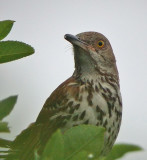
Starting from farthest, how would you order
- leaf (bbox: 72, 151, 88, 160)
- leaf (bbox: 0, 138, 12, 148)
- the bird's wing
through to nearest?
the bird's wing < leaf (bbox: 0, 138, 12, 148) < leaf (bbox: 72, 151, 88, 160)

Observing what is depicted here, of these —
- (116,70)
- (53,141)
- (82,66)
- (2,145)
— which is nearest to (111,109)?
(82,66)

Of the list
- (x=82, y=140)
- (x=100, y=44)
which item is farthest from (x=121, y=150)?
(x=100, y=44)

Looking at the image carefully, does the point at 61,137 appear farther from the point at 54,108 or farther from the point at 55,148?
the point at 54,108

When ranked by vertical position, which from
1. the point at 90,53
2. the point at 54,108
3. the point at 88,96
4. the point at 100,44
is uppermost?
the point at 100,44

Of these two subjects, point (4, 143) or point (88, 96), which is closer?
point (4, 143)

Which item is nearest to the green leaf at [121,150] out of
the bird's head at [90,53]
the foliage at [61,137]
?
the foliage at [61,137]

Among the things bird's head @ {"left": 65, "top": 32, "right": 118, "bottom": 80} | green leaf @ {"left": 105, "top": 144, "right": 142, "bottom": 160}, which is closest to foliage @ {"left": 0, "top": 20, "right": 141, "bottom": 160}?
green leaf @ {"left": 105, "top": 144, "right": 142, "bottom": 160}

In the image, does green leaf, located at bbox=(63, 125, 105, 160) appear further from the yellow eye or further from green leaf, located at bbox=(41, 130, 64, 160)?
the yellow eye
